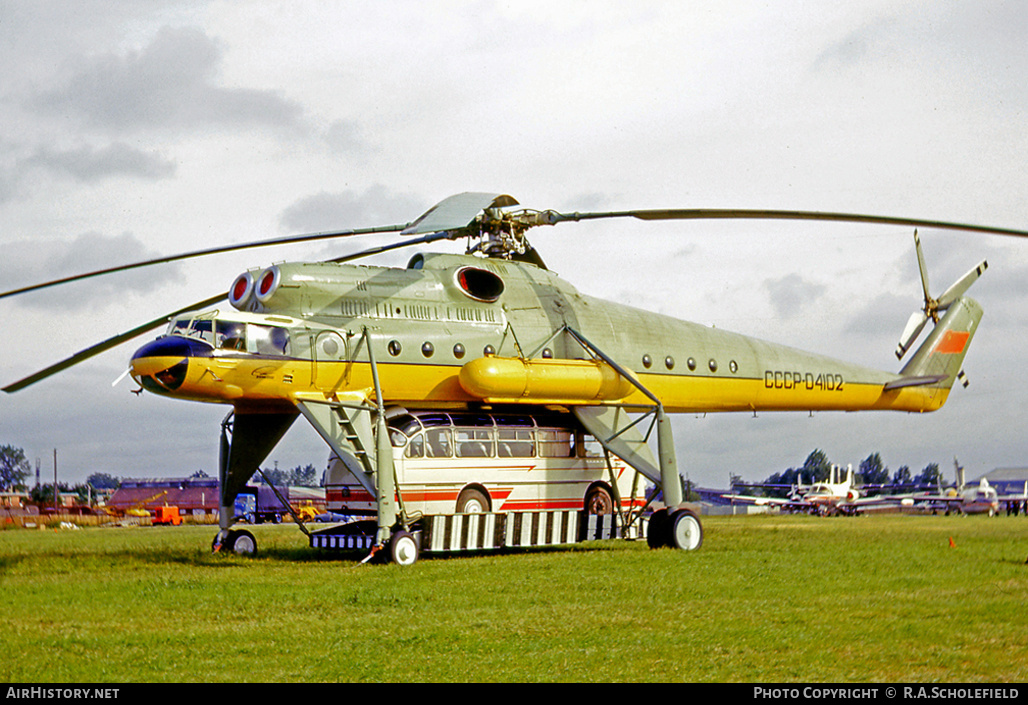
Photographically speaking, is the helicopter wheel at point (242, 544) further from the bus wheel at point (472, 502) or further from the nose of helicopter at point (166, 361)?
the bus wheel at point (472, 502)

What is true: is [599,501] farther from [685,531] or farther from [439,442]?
[439,442]

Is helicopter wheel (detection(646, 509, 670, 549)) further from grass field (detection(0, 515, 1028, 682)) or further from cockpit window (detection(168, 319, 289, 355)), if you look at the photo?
cockpit window (detection(168, 319, 289, 355))

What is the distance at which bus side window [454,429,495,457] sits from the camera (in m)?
20.9

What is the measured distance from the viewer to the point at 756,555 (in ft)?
62.4

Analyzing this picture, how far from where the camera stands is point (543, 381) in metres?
21.3

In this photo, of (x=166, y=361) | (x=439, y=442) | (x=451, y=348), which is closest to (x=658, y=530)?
(x=439, y=442)

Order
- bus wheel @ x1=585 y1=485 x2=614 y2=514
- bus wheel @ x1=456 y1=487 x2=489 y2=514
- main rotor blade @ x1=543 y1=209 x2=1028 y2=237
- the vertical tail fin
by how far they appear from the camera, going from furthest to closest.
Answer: the vertical tail fin
bus wheel @ x1=585 y1=485 x2=614 y2=514
bus wheel @ x1=456 y1=487 x2=489 y2=514
main rotor blade @ x1=543 y1=209 x2=1028 y2=237

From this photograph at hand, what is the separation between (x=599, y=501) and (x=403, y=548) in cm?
675

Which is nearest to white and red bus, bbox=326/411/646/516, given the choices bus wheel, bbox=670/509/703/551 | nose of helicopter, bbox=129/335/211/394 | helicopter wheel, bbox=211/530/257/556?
helicopter wheel, bbox=211/530/257/556

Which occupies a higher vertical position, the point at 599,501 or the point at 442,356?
the point at 442,356

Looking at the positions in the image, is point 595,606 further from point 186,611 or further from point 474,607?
point 186,611

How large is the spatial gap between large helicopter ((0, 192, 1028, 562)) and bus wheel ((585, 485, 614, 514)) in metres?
1.39

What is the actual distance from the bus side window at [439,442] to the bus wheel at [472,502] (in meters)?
1.03
